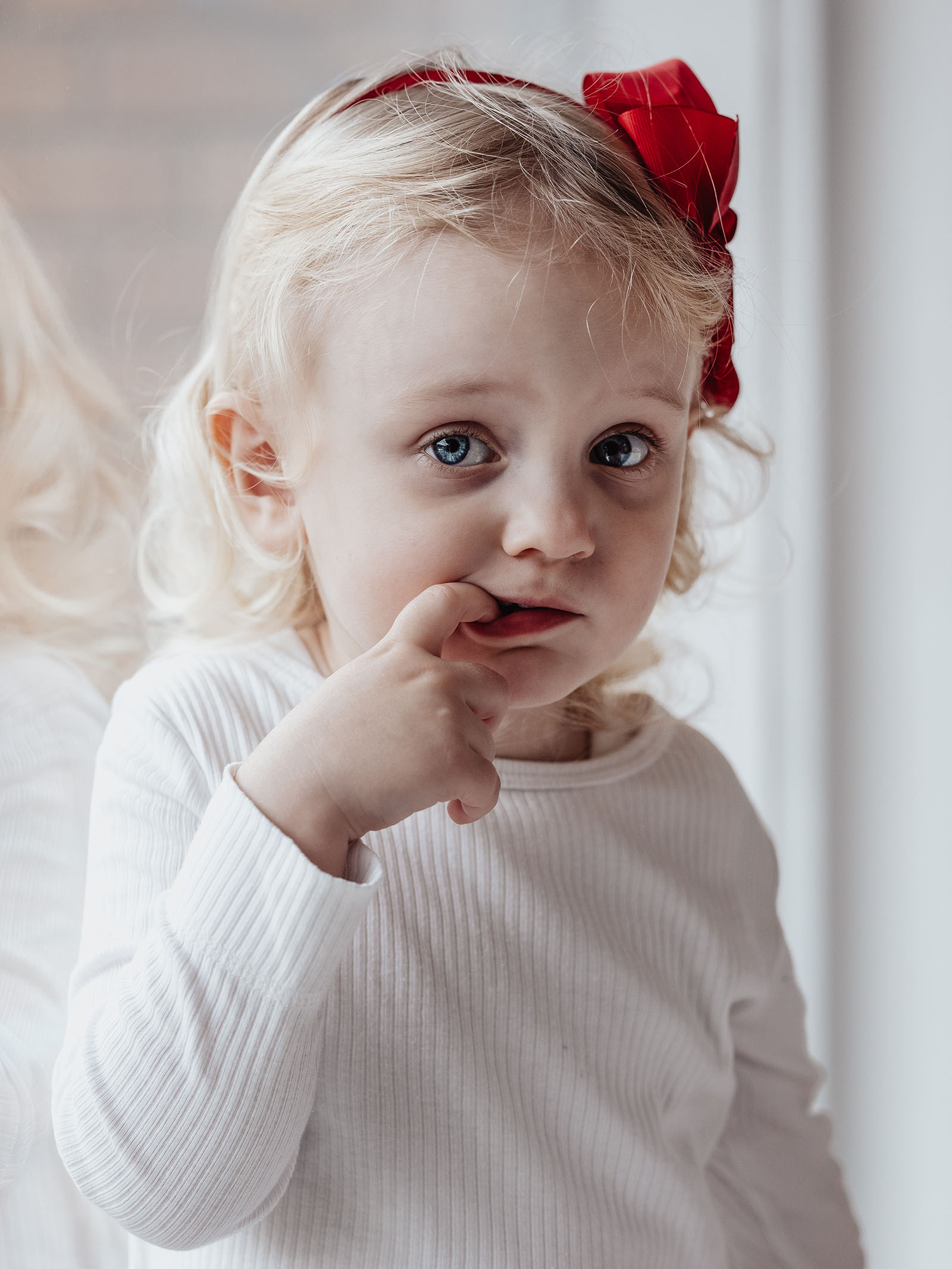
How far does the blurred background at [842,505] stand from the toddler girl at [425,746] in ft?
0.67

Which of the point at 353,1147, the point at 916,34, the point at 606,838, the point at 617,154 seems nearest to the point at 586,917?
the point at 606,838

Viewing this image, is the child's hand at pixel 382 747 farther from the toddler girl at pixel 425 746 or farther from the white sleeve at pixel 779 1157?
the white sleeve at pixel 779 1157

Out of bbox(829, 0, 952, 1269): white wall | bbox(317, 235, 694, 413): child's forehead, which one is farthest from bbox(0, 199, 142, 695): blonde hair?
bbox(829, 0, 952, 1269): white wall

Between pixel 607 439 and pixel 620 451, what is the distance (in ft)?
0.04

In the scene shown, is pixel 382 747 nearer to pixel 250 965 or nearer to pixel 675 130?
pixel 250 965

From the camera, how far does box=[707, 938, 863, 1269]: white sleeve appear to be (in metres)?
0.86

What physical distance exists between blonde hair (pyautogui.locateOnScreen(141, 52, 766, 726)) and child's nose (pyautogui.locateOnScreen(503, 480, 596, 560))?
121 millimetres

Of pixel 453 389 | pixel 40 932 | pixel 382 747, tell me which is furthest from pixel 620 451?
pixel 40 932

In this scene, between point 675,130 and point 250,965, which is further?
point 675,130

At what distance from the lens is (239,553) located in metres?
0.82

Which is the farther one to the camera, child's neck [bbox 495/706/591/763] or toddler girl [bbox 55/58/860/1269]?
child's neck [bbox 495/706/591/763]

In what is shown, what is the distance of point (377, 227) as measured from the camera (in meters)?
0.63

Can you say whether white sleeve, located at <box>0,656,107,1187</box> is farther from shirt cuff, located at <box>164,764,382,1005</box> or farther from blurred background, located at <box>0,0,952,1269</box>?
blurred background, located at <box>0,0,952,1269</box>

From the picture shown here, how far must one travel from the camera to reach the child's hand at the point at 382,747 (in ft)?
1.87
